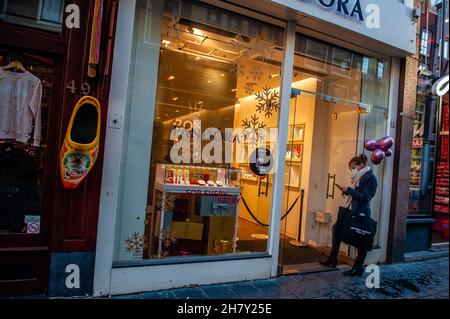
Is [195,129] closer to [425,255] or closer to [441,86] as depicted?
[441,86]

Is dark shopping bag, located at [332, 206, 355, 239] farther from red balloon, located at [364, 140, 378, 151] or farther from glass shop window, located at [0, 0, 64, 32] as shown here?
glass shop window, located at [0, 0, 64, 32]

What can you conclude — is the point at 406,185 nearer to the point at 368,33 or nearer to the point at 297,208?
the point at 297,208

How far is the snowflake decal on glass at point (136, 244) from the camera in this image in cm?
430

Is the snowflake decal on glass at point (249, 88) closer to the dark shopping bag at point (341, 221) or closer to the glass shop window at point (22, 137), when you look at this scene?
the dark shopping bag at point (341, 221)

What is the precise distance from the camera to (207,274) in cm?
466

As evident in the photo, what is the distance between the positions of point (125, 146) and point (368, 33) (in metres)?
4.25

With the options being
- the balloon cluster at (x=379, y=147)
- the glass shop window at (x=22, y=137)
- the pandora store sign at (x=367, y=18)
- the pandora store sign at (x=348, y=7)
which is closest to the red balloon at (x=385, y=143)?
the balloon cluster at (x=379, y=147)

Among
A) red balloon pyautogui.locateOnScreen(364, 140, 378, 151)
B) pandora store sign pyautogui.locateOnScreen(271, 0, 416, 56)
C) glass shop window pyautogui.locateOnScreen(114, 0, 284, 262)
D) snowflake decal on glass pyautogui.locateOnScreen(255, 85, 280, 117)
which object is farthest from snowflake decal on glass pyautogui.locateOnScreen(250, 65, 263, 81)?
red balloon pyautogui.locateOnScreen(364, 140, 378, 151)

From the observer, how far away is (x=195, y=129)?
4910 millimetres

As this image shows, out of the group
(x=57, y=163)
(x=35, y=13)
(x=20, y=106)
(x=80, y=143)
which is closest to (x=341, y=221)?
(x=80, y=143)

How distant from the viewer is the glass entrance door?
6836mm

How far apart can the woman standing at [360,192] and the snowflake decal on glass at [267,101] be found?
1662 millimetres

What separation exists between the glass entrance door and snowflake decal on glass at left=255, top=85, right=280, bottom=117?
1.54 m
